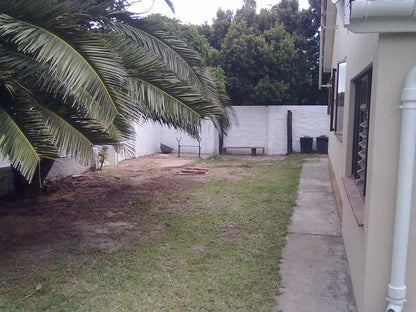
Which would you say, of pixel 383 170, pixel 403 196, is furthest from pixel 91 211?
pixel 403 196

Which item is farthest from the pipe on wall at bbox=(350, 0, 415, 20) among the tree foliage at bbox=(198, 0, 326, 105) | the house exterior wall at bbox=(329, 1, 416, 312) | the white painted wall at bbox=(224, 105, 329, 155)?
the tree foliage at bbox=(198, 0, 326, 105)

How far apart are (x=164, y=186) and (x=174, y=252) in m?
4.29

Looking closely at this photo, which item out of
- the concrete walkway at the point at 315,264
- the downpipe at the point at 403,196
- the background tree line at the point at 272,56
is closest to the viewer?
the downpipe at the point at 403,196

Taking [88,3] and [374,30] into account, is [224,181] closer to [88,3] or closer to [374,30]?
[88,3]

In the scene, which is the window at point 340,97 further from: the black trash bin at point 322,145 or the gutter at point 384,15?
the black trash bin at point 322,145

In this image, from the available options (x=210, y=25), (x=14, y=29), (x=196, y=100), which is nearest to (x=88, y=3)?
(x=14, y=29)

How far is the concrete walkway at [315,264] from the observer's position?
3.52 m

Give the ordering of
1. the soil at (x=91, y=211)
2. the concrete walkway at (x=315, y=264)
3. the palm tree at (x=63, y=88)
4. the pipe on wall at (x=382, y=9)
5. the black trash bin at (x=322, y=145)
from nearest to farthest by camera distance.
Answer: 1. the pipe on wall at (x=382, y=9)
2. the concrete walkway at (x=315, y=264)
3. the palm tree at (x=63, y=88)
4. the soil at (x=91, y=211)
5. the black trash bin at (x=322, y=145)

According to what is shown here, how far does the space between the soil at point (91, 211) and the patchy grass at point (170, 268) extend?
0.28 feet

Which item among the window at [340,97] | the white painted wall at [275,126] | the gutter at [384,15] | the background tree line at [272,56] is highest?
the background tree line at [272,56]

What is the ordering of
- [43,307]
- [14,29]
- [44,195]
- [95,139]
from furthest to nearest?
[44,195], [95,139], [14,29], [43,307]

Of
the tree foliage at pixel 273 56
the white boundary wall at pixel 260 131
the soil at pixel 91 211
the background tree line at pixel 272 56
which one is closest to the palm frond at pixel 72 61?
the soil at pixel 91 211

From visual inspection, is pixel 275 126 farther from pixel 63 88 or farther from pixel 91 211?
pixel 63 88

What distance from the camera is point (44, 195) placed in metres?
8.01
